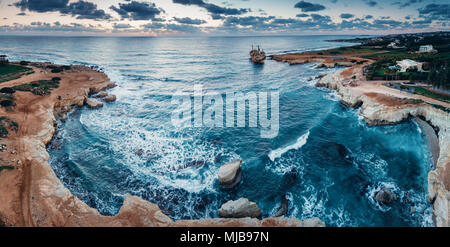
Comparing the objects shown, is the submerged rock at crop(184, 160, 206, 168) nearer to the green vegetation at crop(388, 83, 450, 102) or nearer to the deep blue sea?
the deep blue sea

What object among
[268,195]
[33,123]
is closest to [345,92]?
[268,195]

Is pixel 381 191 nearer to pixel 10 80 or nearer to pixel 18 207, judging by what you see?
pixel 18 207

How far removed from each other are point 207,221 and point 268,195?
753 cm

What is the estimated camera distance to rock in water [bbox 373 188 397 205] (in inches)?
706

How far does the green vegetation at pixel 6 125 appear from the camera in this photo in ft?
81.1

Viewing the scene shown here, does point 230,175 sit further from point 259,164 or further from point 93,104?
point 93,104

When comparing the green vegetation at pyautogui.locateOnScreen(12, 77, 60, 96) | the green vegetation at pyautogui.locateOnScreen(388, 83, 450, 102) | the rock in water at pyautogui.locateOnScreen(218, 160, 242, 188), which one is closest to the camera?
the rock in water at pyautogui.locateOnScreen(218, 160, 242, 188)

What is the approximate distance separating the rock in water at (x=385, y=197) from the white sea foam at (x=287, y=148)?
984 cm

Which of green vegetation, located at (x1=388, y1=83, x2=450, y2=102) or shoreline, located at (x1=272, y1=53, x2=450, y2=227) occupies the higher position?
green vegetation, located at (x1=388, y1=83, x2=450, y2=102)

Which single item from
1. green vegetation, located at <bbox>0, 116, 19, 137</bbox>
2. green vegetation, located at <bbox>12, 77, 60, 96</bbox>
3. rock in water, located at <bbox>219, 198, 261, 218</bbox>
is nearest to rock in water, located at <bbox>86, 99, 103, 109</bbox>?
green vegetation, located at <bbox>12, 77, 60, 96</bbox>

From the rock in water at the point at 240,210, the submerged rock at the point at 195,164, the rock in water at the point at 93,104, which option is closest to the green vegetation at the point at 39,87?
→ the rock in water at the point at 93,104

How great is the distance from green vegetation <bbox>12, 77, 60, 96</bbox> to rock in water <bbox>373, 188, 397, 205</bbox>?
56136 mm

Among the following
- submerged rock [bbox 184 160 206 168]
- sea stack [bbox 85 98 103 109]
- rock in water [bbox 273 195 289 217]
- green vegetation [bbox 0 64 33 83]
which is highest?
green vegetation [bbox 0 64 33 83]

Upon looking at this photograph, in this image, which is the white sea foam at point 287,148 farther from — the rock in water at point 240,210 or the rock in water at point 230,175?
the rock in water at point 240,210
